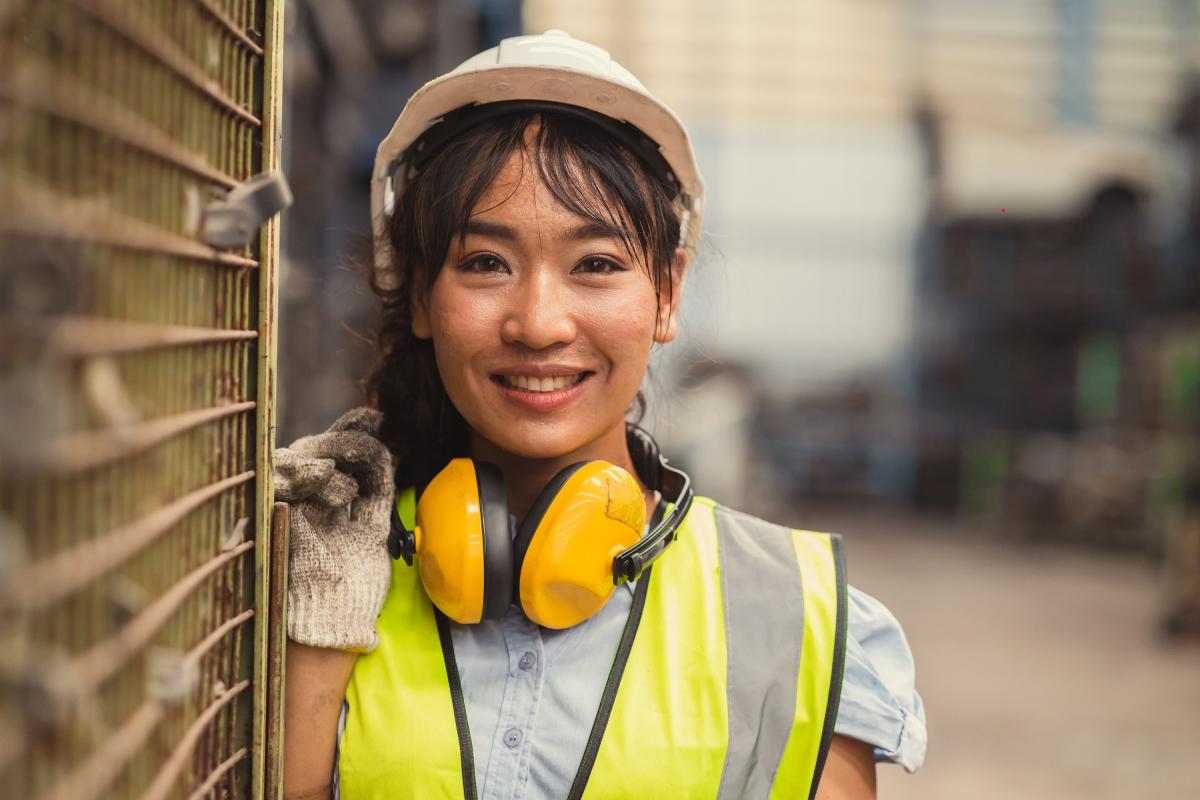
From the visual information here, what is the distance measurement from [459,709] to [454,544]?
214 millimetres

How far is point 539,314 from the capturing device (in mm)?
1413

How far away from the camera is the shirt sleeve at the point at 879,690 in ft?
4.81

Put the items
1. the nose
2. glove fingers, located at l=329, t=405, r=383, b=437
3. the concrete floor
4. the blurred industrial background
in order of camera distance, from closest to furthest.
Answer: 1. the nose
2. glove fingers, located at l=329, t=405, r=383, b=437
3. the concrete floor
4. the blurred industrial background

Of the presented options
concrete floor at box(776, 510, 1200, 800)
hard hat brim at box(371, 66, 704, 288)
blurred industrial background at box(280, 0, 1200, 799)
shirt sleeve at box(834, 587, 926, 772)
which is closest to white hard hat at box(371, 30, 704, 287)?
hard hat brim at box(371, 66, 704, 288)

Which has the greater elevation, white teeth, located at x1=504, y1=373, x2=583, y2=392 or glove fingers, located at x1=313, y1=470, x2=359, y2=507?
white teeth, located at x1=504, y1=373, x2=583, y2=392

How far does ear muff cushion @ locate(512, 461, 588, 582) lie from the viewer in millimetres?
1423

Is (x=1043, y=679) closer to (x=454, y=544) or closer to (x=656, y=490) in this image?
(x=656, y=490)

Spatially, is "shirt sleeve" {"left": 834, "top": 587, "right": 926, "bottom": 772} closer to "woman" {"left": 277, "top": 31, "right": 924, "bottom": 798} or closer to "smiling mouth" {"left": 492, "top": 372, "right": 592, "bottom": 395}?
"woman" {"left": 277, "top": 31, "right": 924, "bottom": 798}

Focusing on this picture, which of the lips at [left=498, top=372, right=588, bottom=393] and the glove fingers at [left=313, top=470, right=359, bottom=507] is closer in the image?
the glove fingers at [left=313, top=470, right=359, bottom=507]

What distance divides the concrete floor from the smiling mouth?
412cm

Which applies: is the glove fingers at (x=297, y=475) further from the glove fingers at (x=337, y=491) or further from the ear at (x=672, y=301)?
the ear at (x=672, y=301)

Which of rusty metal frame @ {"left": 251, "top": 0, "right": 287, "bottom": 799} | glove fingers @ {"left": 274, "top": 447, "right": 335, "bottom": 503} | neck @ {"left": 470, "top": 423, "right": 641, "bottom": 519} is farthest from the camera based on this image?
neck @ {"left": 470, "top": 423, "right": 641, "bottom": 519}

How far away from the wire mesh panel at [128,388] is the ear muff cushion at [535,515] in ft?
1.18

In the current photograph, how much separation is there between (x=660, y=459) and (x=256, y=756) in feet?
2.63
